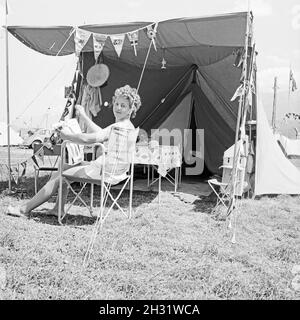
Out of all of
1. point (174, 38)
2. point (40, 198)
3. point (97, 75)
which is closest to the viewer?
point (40, 198)

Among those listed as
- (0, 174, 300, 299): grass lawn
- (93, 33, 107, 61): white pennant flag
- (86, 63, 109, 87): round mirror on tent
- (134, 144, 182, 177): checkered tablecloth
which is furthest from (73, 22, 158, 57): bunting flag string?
(0, 174, 300, 299): grass lawn

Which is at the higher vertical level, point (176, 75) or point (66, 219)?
point (176, 75)

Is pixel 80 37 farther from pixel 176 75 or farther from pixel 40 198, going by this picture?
pixel 40 198

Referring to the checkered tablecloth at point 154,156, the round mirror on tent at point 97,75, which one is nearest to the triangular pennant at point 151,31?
the checkered tablecloth at point 154,156

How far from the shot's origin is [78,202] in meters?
3.88

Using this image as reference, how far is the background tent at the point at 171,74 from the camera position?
14.8 feet

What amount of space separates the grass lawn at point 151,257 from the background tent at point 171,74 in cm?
221

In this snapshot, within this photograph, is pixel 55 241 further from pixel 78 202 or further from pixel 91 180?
pixel 78 202

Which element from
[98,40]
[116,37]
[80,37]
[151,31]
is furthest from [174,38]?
[80,37]

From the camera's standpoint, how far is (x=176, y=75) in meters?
5.77

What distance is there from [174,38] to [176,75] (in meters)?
1.40

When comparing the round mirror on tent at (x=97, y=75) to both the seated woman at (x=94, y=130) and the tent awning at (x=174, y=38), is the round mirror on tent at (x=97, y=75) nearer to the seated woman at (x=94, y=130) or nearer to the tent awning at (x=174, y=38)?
the tent awning at (x=174, y=38)

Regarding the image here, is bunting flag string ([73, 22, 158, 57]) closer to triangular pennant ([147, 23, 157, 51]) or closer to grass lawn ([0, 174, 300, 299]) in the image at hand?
triangular pennant ([147, 23, 157, 51])
